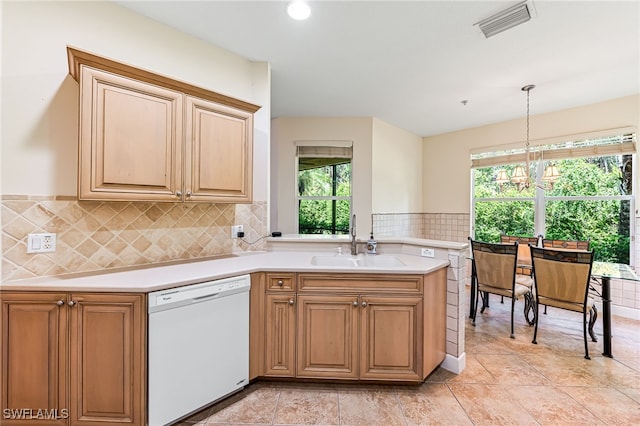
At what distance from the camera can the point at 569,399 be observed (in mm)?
1979

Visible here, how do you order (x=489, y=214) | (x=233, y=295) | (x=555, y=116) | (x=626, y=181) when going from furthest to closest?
(x=489, y=214)
(x=555, y=116)
(x=626, y=181)
(x=233, y=295)

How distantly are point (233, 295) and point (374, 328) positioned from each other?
3.27 ft

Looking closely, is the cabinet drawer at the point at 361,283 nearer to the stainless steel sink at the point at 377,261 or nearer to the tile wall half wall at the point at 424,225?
the stainless steel sink at the point at 377,261

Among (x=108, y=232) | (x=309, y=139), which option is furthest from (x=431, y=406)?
(x=309, y=139)

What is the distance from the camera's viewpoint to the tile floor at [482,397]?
1.79 metres

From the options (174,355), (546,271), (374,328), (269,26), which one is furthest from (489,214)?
(174,355)

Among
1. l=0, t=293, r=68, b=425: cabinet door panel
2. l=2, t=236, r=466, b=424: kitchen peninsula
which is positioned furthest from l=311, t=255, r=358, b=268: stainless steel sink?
l=0, t=293, r=68, b=425: cabinet door panel

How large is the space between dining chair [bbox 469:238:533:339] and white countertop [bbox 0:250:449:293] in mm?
1232

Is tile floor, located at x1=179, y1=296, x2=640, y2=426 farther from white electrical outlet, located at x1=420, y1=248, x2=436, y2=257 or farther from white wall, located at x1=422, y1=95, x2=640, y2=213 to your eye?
white wall, located at x1=422, y1=95, x2=640, y2=213

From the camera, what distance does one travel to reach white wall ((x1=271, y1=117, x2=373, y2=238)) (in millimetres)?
4359

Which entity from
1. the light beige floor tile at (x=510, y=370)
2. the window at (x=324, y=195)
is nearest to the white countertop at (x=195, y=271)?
the light beige floor tile at (x=510, y=370)

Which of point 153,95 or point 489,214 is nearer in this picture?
point 153,95

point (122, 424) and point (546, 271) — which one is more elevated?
point (546, 271)

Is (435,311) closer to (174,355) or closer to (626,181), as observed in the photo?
(174,355)
